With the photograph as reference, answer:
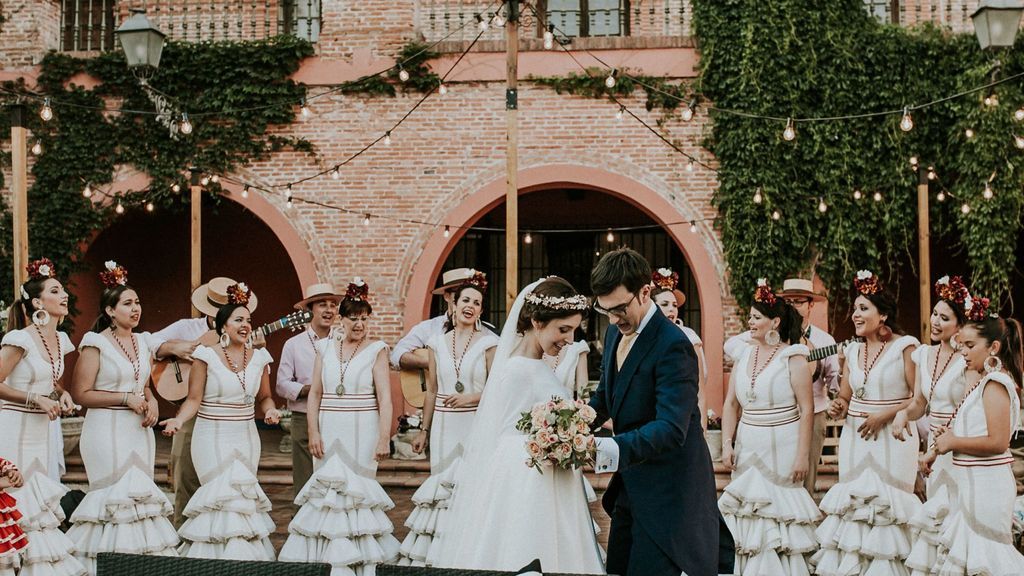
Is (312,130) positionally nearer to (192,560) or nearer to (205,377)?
(205,377)

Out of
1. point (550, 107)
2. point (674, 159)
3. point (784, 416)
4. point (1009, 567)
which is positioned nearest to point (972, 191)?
point (674, 159)

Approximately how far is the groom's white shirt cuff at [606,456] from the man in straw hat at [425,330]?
333 centimetres

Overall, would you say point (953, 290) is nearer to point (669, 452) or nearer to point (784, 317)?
point (784, 317)

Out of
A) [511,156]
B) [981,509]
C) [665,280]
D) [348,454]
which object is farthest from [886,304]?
[348,454]

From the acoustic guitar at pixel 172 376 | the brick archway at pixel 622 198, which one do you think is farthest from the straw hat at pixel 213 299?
the brick archway at pixel 622 198

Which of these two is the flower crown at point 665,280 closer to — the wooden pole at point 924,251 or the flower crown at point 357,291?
the flower crown at point 357,291

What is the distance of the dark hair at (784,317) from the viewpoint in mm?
6051

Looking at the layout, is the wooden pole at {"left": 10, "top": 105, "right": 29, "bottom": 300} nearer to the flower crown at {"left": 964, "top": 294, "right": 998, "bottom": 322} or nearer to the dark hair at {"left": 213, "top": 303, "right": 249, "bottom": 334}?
the dark hair at {"left": 213, "top": 303, "right": 249, "bottom": 334}

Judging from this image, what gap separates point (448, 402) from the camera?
6254mm

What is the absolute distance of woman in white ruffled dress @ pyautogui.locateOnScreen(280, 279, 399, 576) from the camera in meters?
5.93

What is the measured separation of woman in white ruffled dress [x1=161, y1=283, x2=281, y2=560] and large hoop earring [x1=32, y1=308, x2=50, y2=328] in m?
0.87

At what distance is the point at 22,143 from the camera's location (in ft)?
22.3

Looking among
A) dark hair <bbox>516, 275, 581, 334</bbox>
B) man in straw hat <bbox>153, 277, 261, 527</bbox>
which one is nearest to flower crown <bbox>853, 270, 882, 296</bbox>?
dark hair <bbox>516, 275, 581, 334</bbox>

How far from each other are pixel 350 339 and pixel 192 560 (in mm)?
3612
